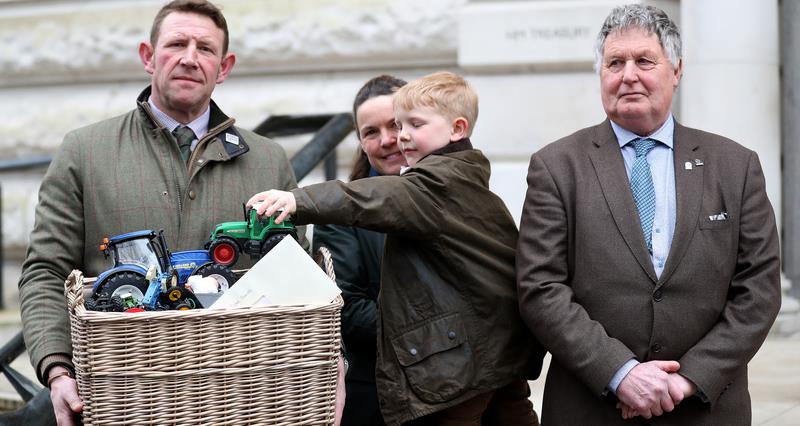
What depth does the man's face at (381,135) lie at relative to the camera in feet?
10.7

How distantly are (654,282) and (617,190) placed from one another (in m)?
0.25

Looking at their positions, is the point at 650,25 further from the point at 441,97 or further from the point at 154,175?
the point at 154,175

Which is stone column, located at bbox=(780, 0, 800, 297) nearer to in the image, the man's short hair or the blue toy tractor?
the man's short hair

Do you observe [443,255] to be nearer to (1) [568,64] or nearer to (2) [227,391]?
(2) [227,391]

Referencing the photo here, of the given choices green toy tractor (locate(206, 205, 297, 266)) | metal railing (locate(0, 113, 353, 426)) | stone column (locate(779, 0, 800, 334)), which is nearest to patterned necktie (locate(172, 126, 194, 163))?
green toy tractor (locate(206, 205, 297, 266))

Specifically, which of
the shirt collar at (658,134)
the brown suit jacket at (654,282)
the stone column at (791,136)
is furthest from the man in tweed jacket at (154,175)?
the stone column at (791,136)

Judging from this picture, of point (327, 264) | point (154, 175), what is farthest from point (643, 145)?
point (154, 175)

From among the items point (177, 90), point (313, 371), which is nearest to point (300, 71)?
point (177, 90)

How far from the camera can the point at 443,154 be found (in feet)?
9.37

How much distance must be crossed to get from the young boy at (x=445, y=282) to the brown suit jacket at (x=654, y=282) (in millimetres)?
120

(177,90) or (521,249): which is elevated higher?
(177,90)

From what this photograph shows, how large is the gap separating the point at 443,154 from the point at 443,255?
26cm

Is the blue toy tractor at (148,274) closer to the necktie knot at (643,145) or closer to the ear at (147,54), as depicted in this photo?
the ear at (147,54)

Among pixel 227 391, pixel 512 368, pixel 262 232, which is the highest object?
pixel 262 232
